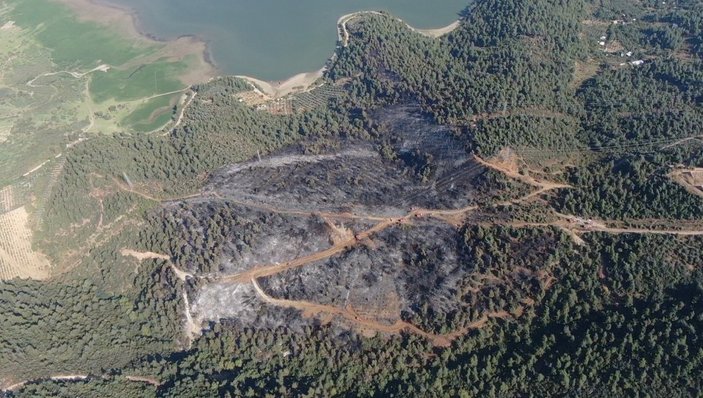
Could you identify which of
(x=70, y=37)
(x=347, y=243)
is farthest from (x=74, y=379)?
(x=70, y=37)

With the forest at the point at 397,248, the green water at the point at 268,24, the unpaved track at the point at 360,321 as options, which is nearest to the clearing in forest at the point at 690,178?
the forest at the point at 397,248

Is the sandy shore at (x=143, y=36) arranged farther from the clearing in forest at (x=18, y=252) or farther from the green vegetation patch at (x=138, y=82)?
the clearing in forest at (x=18, y=252)

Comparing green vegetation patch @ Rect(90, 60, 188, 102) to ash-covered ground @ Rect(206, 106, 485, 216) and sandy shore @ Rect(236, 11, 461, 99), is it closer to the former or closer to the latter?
sandy shore @ Rect(236, 11, 461, 99)

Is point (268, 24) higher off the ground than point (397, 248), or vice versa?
point (268, 24)

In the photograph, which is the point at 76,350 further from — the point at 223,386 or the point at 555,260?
the point at 555,260

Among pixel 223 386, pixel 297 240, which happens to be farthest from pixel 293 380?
pixel 297 240

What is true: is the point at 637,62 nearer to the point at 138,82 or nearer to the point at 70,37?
the point at 138,82
